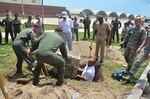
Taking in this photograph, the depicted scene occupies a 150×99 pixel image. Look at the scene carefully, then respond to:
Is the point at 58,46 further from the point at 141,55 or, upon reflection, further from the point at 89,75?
the point at 141,55

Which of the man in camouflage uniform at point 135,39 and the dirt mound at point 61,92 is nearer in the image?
the dirt mound at point 61,92

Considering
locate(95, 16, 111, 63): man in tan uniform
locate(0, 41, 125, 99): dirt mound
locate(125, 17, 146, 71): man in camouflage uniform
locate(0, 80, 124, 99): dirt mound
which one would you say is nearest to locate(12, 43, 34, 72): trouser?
locate(0, 41, 125, 99): dirt mound

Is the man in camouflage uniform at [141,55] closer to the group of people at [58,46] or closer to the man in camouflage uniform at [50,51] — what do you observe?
the group of people at [58,46]

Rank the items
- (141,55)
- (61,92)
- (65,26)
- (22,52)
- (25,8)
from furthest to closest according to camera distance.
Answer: (25,8), (65,26), (22,52), (141,55), (61,92)

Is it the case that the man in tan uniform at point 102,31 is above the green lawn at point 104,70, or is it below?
above

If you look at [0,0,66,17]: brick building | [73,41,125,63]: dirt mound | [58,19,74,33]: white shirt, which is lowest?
[0,0,66,17]: brick building

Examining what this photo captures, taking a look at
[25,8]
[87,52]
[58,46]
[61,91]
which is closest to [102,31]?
[87,52]

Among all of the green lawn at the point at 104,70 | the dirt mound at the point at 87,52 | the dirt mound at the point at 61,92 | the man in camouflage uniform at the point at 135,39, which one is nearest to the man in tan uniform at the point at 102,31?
the green lawn at the point at 104,70

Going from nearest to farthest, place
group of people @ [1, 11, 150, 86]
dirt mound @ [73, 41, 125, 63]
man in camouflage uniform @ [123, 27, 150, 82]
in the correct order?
group of people @ [1, 11, 150, 86], man in camouflage uniform @ [123, 27, 150, 82], dirt mound @ [73, 41, 125, 63]

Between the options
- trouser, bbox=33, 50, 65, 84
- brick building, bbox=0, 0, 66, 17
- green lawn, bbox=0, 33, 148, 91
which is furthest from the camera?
brick building, bbox=0, 0, 66, 17

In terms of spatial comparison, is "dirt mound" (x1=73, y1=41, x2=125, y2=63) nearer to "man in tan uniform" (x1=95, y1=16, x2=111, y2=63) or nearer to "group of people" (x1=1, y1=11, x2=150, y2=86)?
"man in tan uniform" (x1=95, y1=16, x2=111, y2=63)

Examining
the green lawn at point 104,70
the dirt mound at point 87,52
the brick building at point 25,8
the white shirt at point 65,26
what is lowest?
the brick building at point 25,8

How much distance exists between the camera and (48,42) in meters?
8.90

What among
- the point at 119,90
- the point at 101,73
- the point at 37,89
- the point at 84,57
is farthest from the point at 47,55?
the point at 84,57
